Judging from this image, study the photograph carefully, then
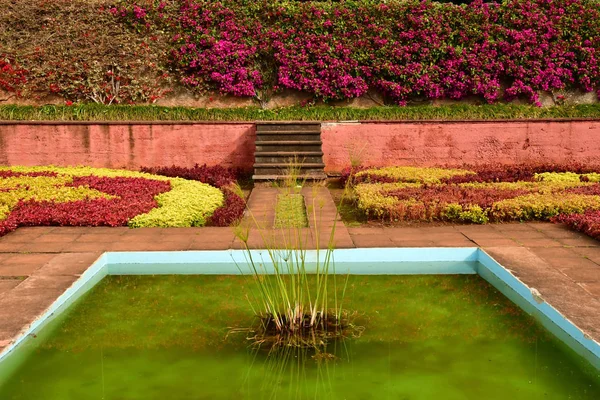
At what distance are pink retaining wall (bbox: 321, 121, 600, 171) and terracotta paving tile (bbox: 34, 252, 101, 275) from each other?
5.81 metres

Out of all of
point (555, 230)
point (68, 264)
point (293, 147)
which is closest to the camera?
point (68, 264)

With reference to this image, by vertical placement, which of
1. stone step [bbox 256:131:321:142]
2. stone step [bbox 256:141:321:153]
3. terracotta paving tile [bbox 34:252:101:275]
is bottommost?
terracotta paving tile [bbox 34:252:101:275]

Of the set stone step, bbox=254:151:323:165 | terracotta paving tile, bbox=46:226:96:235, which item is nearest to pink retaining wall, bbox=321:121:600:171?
stone step, bbox=254:151:323:165

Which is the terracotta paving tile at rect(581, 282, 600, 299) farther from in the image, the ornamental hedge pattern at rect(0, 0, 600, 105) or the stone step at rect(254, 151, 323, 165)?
the ornamental hedge pattern at rect(0, 0, 600, 105)

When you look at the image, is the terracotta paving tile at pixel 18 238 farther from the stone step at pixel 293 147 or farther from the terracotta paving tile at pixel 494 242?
the stone step at pixel 293 147

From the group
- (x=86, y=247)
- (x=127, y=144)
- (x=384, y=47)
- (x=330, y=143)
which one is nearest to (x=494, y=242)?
(x=86, y=247)

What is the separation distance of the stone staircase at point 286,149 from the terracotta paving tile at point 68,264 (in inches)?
171

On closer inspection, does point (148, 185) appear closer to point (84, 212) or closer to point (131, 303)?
point (84, 212)

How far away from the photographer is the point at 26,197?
7.35 metres

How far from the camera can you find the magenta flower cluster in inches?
507

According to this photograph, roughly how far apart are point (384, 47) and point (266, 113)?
3163mm

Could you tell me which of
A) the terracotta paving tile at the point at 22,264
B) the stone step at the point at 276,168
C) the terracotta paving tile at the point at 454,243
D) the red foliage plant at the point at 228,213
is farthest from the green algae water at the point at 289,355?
the stone step at the point at 276,168

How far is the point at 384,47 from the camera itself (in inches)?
510

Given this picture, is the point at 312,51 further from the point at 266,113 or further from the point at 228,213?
the point at 228,213
